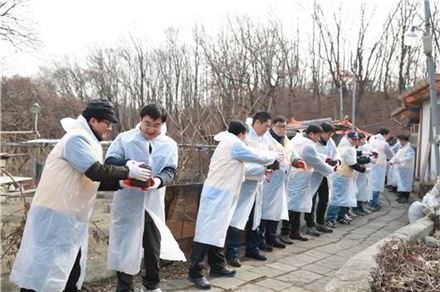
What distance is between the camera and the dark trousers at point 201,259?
480 cm

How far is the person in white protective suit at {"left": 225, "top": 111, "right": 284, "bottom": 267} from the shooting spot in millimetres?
5520

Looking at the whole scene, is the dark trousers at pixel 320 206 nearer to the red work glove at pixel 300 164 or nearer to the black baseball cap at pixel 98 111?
the red work glove at pixel 300 164

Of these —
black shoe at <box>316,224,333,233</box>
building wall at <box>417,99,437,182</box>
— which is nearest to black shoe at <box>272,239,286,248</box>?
black shoe at <box>316,224,333,233</box>

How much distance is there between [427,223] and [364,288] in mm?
3409

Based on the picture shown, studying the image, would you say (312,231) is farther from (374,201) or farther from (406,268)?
(374,201)

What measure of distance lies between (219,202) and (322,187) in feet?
12.1

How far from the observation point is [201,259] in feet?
16.0

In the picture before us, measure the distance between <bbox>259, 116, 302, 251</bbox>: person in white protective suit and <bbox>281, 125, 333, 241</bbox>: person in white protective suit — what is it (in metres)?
0.60

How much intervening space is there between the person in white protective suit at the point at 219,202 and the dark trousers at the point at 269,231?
4.97 ft

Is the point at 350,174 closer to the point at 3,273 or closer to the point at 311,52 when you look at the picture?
the point at 3,273

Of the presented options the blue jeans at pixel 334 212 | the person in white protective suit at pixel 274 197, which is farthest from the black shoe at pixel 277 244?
the blue jeans at pixel 334 212

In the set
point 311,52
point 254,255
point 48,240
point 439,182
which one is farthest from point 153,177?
point 311,52

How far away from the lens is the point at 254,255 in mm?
5953

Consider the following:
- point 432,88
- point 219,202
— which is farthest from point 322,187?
point 219,202
